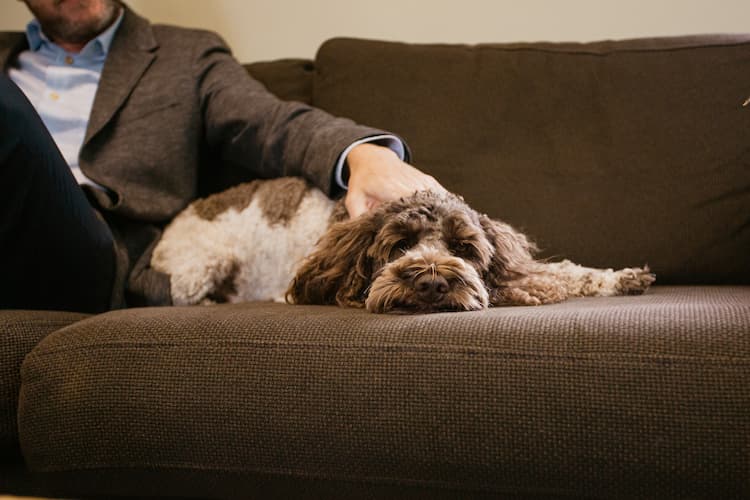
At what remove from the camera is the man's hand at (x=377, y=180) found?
182 cm

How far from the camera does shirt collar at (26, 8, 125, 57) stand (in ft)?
7.63

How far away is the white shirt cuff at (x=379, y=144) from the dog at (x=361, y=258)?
0.09m

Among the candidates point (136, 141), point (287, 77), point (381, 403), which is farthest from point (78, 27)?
point (381, 403)

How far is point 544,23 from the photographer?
2684 mm

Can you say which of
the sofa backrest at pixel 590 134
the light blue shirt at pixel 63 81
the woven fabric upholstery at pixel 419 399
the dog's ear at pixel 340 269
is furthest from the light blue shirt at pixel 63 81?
the woven fabric upholstery at pixel 419 399

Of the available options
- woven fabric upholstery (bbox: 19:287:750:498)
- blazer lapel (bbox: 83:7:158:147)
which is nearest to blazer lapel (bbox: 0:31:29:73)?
blazer lapel (bbox: 83:7:158:147)

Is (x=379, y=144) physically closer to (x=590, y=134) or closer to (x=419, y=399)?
(x=590, y=134)

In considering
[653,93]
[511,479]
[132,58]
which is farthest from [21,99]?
[653,93]

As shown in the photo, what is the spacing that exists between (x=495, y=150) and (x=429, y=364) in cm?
123

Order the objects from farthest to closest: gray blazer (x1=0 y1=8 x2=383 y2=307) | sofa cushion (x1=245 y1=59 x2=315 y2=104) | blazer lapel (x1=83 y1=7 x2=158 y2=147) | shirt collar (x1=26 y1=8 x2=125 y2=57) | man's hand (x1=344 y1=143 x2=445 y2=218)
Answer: sofa cushion (x1=245 y1=59 x2=315 y2=104) < shirt collar (x1=26 y1=8 x2=125 y2=57) < blazer lapel (x1=83 y1=7 x2=158 y2=147) < gray blazer (x1=0 y1=8 x2=383 y2=307) < man's hand (x1=344 y1=143 x2=445 y2=218)

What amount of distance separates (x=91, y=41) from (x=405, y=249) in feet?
4.61

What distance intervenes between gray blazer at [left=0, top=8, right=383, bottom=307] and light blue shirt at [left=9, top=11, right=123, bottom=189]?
5 cm

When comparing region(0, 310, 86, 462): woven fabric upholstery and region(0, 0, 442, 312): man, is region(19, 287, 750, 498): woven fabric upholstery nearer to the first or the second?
region(0, 310, 86, 462): woven fabric upholstery

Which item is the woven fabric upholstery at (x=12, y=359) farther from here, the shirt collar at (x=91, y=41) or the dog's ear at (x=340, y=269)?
the shirt collar at (x=91, y=41)
